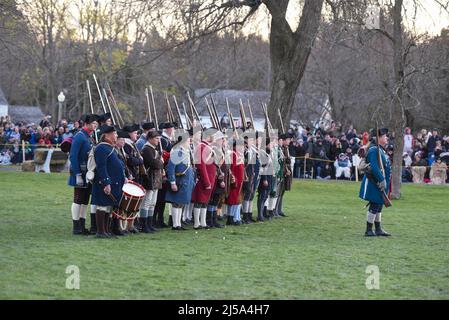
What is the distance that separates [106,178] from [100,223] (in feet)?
2.35

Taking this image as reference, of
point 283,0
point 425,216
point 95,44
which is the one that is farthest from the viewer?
point 95,44

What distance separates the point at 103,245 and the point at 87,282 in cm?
293

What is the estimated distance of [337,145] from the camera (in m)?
30.9

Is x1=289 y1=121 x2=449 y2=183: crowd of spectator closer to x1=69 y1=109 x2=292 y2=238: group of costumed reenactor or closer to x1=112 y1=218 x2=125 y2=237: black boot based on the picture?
x1=69 y1=109 x2=292 y2=238: group of costumed reenactor

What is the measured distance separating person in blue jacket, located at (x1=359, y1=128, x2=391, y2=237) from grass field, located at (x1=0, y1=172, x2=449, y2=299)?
0.51 meters

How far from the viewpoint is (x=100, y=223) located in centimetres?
1291

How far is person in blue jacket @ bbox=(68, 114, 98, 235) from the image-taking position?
13195 millimetres

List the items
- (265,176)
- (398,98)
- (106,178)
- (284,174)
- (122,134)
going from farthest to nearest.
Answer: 1. (398,98)
2. (284,174)
3. (265,176)
4. (122,134)
5. (106,178)

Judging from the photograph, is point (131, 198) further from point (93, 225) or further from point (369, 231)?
point (369, 231)

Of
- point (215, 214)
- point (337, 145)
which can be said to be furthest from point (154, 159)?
point (337, 145)

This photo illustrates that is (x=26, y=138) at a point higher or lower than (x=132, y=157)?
higher

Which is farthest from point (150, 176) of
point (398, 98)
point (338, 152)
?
point (338, 152)

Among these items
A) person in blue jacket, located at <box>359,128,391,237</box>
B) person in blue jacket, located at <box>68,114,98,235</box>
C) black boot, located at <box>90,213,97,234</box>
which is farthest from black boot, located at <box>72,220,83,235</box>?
person in blue jacket, located at <box>359,128,391,237</box>
